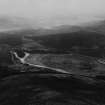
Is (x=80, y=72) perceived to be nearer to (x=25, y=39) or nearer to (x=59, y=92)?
(x=59, y=92)

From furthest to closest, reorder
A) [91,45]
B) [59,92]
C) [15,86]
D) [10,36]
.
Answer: [10,36] → [91,45] → [15,86] → [59,92]

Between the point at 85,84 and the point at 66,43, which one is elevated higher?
the point at 66,43


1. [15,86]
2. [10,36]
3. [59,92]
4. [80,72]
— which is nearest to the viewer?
[59,92]

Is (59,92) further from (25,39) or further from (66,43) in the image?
(25,39)

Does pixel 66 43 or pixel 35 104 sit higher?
pixel 66 43

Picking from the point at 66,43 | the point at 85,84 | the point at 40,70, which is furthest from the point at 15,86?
the point at 66,43

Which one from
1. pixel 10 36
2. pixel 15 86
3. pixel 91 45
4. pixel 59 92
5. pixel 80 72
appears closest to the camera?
pixel 59 92

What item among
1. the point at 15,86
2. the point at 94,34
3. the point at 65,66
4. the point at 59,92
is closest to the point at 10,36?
the point at 94,34

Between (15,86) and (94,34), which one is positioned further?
(94,34)

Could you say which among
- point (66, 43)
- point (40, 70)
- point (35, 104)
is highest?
point (66, 43)
